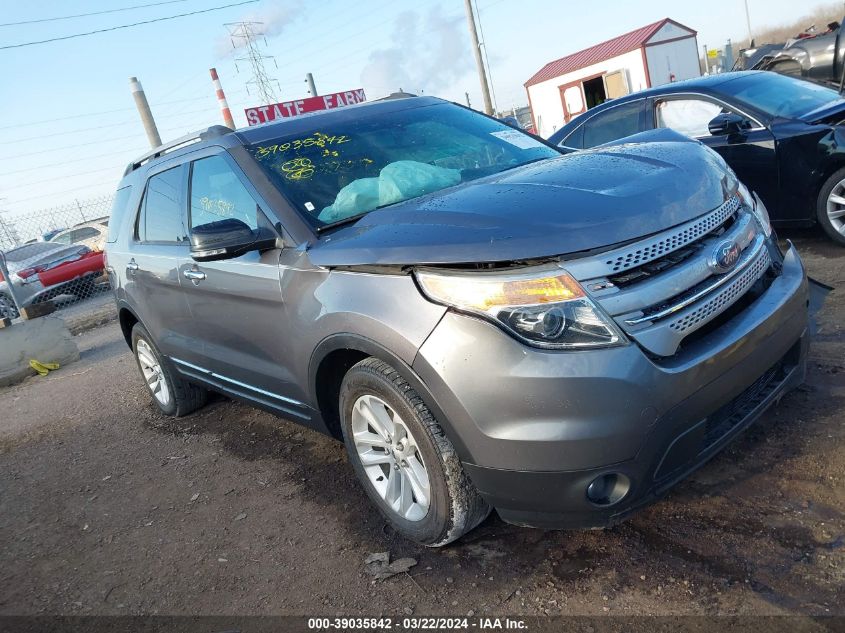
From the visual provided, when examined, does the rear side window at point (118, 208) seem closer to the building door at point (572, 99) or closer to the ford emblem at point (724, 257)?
the ford emblem at point (724, 257)

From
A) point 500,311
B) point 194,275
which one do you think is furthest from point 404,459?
point 194,275

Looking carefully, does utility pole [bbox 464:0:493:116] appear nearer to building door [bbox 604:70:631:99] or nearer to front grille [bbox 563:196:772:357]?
building door [bbox 604:70:631:99]

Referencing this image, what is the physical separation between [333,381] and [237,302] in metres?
0.71

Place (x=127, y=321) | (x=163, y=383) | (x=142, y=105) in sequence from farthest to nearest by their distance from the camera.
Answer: (x=142, y=105)
(x=127, y=321)
(x=163, y=383)

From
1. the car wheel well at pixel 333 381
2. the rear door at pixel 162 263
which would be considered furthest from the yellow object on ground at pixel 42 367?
the car wheel well at pixel 333 381

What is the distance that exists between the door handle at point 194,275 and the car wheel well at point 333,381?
3.52ft

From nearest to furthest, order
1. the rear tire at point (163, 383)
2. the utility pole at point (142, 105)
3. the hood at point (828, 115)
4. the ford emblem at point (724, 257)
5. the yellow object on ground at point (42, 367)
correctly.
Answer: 1. the ford emblem at point (724, 257)
2. the rear tire at point (163, 383)
3. the hood at point (828, 115)
4. the yellow object on ground at point (42, 367)
5. the utility pole at point (142, 105)

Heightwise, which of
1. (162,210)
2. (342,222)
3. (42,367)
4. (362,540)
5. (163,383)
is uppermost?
(162,210)

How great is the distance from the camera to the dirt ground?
231 centimetres

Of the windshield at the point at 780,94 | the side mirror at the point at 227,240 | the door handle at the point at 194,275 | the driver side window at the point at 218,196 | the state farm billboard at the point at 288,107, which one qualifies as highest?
the state farm billboard at the point at 288,107

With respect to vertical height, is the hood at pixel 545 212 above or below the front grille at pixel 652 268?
above

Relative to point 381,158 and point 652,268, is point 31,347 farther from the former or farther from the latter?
point 652,268

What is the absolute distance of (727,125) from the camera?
5.64 metres

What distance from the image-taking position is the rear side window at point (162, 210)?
4059 mm
